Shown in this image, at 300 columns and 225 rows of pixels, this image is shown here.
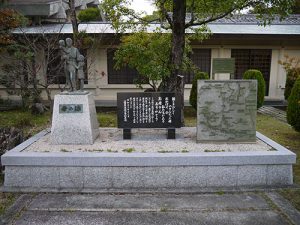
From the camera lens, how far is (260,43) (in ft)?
50.5

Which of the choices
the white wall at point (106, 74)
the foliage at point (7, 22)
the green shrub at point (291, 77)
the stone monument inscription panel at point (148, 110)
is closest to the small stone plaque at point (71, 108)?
the stone monument inscription panel at point (148, 110)

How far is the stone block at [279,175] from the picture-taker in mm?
6141

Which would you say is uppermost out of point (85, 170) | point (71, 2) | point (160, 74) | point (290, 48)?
point (71, 2)

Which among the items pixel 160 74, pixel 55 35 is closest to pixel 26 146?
pixel 160 74

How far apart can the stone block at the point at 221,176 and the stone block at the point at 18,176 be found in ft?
11.1

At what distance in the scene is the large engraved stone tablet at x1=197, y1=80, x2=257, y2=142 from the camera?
6934mm

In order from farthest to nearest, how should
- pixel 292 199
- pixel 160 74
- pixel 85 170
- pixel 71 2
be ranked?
1. pixel 71 2
2. pixel 160 74
3. pixel 85 170
4. pixel 292 199

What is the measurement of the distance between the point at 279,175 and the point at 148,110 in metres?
2.98

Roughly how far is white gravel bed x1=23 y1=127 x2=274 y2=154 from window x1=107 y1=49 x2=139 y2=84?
835 cm

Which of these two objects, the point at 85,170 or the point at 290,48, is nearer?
A: the point at 85,170

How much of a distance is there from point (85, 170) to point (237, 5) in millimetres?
5483

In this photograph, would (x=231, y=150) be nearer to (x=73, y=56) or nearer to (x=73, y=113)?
(x=73, y=113)

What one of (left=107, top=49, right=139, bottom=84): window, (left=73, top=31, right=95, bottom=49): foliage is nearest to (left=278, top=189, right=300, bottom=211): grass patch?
(left=73, top=31, right=95, bottom=49): foliage

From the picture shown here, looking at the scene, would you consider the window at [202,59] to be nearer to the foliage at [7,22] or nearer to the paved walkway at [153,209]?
the foliage at [7,22]
